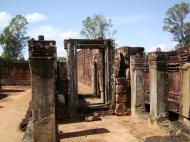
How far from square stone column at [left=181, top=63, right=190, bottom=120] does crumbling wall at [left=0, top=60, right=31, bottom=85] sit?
20499 millimetres

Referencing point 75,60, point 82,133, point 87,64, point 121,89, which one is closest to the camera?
point 82,133

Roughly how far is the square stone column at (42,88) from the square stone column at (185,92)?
133 inches

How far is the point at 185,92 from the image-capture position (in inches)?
296

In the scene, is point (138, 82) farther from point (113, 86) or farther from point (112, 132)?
point (112, 132)

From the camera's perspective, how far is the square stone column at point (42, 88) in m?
6.52

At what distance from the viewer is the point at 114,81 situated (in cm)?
1183

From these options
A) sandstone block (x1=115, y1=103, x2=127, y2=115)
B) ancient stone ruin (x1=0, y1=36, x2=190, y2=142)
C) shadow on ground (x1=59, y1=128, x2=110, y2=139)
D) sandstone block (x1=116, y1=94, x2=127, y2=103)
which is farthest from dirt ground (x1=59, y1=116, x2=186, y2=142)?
sandstone block (x1=116, y1=94, x2=127, y2=103)

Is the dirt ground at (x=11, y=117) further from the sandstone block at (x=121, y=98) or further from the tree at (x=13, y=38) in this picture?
the tree at (x=13, y=38)

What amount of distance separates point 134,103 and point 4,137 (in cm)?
467

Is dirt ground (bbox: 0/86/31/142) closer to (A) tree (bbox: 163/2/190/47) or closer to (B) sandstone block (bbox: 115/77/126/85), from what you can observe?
(B) sandstone block (bbox: 115/77/126/85)

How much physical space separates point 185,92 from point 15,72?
69.1 feet

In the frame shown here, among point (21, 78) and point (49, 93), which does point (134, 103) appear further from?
point (21, 78)

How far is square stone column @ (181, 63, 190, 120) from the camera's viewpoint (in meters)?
7.40

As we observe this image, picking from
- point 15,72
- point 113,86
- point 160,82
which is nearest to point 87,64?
point 15,72
